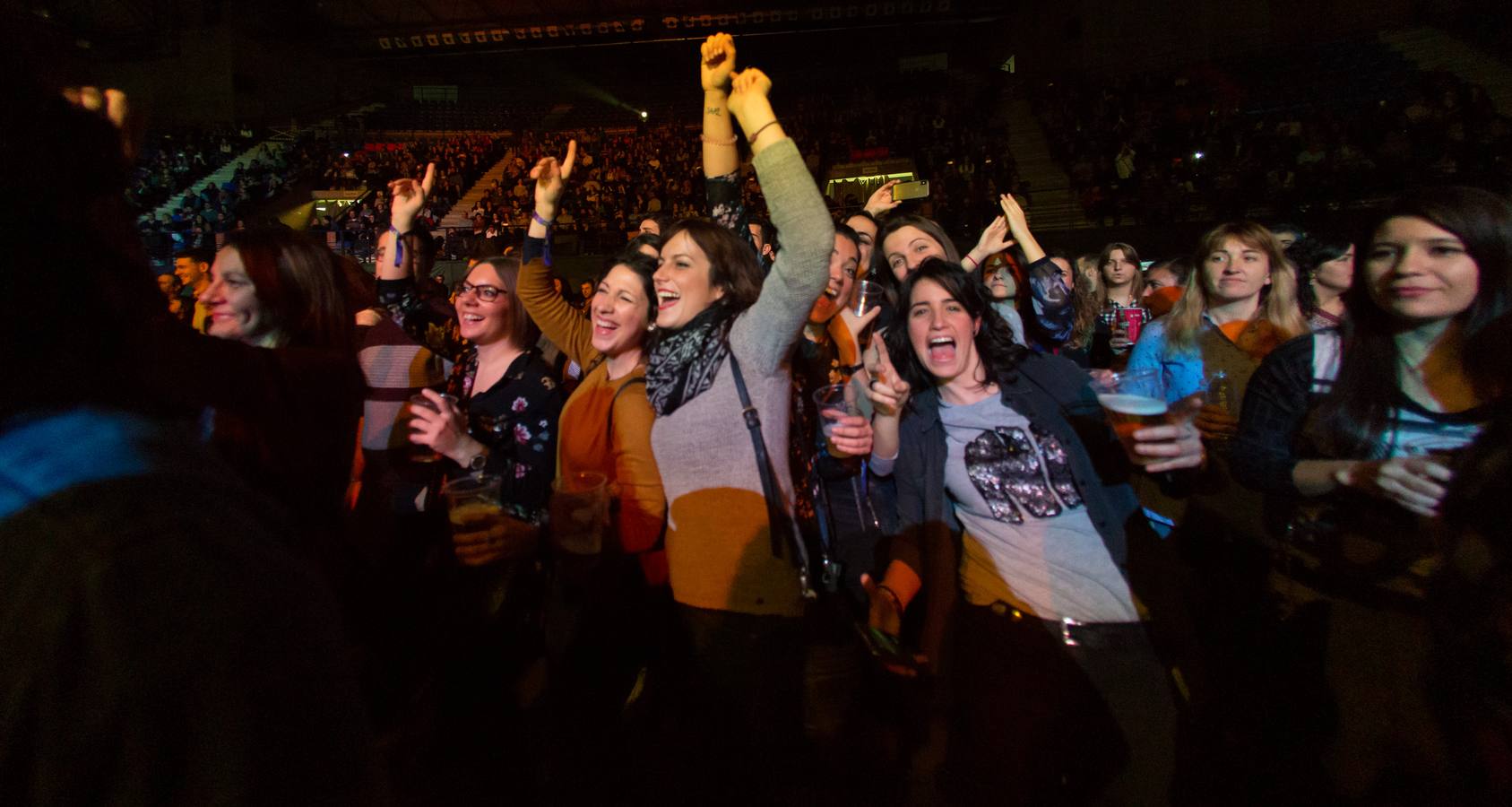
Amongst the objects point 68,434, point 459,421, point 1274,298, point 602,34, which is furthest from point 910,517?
point 602,34

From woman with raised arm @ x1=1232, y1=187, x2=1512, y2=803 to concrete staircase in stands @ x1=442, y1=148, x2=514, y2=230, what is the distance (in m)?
19.3

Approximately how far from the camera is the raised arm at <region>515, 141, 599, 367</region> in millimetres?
2730

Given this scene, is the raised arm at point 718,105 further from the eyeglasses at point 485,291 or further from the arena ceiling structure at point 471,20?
the arena ceiling structure at point 471,20

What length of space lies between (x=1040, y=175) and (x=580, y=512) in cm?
1909

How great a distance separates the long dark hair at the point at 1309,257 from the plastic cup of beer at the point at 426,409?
153 inches

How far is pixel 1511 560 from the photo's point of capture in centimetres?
144

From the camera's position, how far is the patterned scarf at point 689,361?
1851mm

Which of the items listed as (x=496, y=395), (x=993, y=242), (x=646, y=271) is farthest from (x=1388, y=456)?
(x=496, y=395)

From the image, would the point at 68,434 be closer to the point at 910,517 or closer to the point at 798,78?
the point at 910,517

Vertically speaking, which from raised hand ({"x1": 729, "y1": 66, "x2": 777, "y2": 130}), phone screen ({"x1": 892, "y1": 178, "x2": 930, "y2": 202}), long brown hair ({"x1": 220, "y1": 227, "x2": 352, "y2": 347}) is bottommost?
long brown hair ({"x1": 220, "y1": 227, "x2": 352, "y2": 347})

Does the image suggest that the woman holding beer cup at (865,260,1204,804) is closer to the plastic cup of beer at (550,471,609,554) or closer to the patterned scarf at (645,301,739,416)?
the patterned scarf at (645,301,739,416)

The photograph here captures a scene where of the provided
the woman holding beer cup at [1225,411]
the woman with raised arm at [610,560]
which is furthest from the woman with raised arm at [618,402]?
the woman holding beer cup at [1225,411]

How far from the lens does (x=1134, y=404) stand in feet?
5.23

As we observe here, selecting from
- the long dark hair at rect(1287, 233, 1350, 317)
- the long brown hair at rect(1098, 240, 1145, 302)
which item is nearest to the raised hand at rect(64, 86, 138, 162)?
the long dark hair at rect(1287, 233, 1350, 317)
